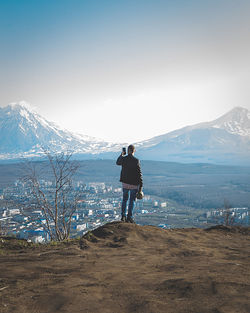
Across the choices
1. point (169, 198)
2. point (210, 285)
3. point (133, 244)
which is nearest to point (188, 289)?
point (210, 285)

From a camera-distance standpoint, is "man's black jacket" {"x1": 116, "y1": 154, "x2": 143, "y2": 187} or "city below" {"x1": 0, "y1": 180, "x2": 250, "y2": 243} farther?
"city below" {"x1": 0, "y1": 180, "x2": 250, "y2": 243}

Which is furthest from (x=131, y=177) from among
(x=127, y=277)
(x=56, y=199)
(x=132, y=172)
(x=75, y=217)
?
(x=75, y=217)

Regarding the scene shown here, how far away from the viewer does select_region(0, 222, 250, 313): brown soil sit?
2906 mm

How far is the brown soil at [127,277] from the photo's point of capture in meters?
2.91

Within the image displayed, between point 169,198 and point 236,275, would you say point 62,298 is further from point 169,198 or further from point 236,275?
point 169,198

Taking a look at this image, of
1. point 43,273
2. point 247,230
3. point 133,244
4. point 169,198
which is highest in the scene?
point 43,273

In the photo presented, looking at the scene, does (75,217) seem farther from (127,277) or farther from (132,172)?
(127,277)

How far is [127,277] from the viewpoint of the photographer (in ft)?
12.9

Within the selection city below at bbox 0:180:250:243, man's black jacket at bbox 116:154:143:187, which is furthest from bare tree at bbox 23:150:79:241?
man's black jacket at bbox 116:154:143:187

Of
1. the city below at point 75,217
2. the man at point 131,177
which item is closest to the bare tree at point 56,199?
the city below at point 75,217

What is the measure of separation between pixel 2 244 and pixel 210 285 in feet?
17.1

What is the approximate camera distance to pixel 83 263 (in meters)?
4.73

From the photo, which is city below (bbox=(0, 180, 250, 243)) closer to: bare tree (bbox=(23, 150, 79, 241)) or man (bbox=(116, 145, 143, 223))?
bare tree (bbox=(23, 150, 79, 241))

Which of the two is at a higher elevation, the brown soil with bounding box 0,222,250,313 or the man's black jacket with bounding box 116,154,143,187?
the man's black jacket with bounding box 116,154,143,187
